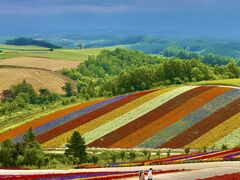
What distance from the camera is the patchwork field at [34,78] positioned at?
169m

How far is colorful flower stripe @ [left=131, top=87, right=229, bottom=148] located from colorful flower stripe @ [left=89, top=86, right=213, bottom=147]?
1.25m

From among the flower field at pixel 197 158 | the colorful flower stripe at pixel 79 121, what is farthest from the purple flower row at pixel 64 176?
the colorful flower stripe at pixel 79 121

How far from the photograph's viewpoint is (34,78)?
A: 180m

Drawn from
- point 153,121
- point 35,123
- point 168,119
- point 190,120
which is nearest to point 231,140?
point 190,120

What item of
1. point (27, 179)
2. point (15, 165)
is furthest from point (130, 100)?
point (27, 179)

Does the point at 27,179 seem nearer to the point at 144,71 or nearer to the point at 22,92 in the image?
the point at 144,71

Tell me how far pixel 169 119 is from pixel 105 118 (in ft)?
36.3

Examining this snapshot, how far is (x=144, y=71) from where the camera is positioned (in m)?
126

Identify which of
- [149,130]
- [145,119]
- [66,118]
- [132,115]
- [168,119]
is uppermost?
[132,115]

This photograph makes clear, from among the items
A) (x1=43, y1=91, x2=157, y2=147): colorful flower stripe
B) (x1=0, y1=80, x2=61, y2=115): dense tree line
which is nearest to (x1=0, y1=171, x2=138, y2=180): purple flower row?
(x1=43, y1=91, x2=157, y2=147): colorful flower stripe

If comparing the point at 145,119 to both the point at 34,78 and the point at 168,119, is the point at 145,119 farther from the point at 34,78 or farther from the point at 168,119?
the point at 34,78

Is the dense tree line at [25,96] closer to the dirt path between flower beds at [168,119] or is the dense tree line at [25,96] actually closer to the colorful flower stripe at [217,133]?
the dirt path between flower beds at [168,119]

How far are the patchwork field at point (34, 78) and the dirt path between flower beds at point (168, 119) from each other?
8299 centimetres

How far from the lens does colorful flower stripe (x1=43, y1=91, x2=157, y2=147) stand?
246ft
